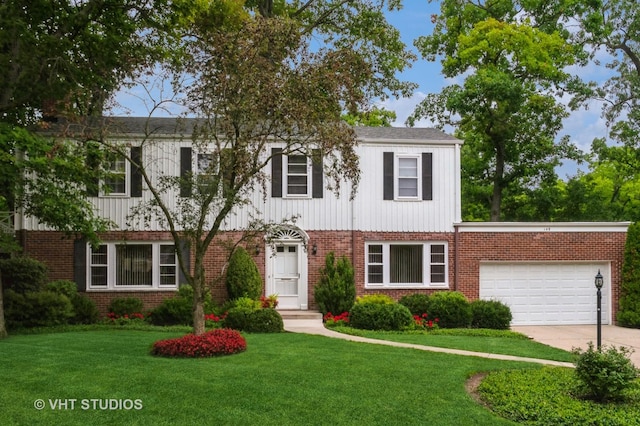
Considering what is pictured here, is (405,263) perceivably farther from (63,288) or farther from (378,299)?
(63,288)

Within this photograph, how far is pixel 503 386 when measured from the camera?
9234 mm

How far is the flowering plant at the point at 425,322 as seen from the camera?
17281 millimetres

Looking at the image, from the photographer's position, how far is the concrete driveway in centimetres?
1508

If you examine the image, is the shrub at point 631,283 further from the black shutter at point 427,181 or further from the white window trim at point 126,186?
the white window trim at point 126,186

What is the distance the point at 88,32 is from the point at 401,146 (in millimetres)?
10305

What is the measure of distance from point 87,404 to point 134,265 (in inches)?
447

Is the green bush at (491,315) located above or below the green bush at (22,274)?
below

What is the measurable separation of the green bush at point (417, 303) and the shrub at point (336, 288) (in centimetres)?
168

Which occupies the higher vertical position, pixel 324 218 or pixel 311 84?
pixel 311 84

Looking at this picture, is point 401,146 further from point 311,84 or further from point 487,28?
point 487,28

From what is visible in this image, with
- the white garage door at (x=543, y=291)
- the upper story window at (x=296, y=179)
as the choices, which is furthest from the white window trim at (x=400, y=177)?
the white garage door at (x=543, y=291)

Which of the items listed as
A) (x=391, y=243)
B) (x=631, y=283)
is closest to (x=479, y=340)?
(x=391, y=243)

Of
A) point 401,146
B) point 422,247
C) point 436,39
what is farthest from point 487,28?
point 422,247

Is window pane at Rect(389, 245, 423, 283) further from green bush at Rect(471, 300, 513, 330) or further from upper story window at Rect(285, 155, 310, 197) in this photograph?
upper story window at Rect(285, 155, 310, 197)
